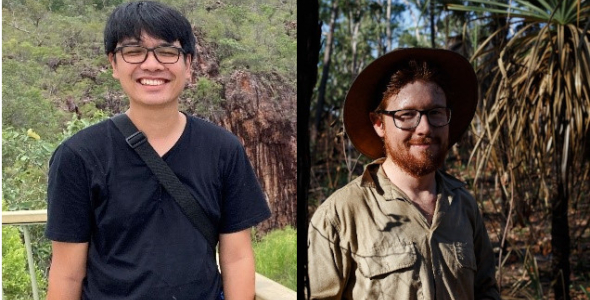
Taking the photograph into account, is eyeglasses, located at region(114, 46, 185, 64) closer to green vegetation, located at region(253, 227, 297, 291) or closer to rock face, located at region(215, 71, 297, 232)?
rock face, located at region(215, 71, 297, 232)

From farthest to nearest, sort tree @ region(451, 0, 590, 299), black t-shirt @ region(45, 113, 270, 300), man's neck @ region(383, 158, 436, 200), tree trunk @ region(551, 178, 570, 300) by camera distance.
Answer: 1. tree trunk @ region(551, 178, 570, 300)
2. tree @ region(451, 0, 590, 299)
3. man's neck @ region(383, 158, 436, 200)
4. black t-shirt @ region(45, 113, 270, 300)

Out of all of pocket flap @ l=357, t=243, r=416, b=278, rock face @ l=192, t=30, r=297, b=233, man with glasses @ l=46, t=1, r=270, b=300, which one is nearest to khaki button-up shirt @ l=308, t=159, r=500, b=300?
pocket flap @ l=357, t=243, r=416, b=278

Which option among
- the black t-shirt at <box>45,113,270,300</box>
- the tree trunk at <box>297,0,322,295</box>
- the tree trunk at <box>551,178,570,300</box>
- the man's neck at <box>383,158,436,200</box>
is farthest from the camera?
the tree trunk at <box>551,178,570,300</box>

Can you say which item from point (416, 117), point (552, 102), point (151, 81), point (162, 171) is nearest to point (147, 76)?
point (151, 81)

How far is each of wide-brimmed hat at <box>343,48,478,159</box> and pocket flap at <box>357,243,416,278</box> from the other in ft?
1.00

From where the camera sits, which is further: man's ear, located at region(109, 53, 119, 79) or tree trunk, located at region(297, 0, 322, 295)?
man's ear, located at region(109, 53, 119, 79)

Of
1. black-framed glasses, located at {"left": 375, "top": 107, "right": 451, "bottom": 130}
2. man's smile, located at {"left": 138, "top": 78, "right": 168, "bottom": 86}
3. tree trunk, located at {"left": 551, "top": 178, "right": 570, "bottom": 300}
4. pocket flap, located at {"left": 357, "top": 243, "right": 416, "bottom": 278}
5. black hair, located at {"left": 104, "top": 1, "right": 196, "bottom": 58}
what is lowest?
tree trunk, located at {"left": 551, "top": 178, "right": 570, "bottom": 300}

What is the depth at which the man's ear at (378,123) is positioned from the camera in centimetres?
A: 185

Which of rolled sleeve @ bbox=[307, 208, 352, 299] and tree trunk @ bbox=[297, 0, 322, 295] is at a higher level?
tree trunk @ bbox=[297, 0, 322, 295]

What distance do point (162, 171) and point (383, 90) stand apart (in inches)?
22.9

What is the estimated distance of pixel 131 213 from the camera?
1578 millimetres

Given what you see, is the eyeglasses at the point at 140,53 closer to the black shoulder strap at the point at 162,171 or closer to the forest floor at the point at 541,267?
the black shoulder strap at the point at 162,171

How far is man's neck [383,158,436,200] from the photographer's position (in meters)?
1.83

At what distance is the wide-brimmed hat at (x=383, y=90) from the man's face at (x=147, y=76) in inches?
18.3
